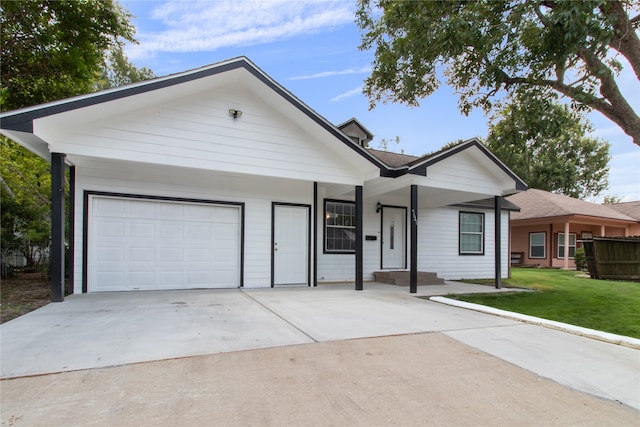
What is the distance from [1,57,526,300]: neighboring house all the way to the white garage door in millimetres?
23

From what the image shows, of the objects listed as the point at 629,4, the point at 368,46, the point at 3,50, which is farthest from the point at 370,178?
the point at 3,50

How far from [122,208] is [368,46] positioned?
8352 mm

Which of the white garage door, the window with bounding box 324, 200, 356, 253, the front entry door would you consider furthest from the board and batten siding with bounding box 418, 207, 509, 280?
the white garage door

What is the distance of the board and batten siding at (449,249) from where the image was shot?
11.7 metres

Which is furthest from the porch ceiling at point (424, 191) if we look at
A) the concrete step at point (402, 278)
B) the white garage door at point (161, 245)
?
the white garage door at point (161, 245)

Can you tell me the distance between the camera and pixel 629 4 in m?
7.76

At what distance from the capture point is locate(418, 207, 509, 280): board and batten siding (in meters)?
11.7

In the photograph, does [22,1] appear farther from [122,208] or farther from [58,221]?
[58,221]

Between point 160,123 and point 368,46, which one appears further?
point 368,46

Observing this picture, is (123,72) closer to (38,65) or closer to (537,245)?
(38,65)

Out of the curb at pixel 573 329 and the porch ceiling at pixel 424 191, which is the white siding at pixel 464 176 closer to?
the porch ceiling at pixel 424 191

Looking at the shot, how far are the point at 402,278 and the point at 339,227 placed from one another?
7.58 feet

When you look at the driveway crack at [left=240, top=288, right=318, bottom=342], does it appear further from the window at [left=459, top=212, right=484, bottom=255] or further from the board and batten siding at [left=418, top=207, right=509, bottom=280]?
the window at [left=459, top=212, right=484, bottom=255]

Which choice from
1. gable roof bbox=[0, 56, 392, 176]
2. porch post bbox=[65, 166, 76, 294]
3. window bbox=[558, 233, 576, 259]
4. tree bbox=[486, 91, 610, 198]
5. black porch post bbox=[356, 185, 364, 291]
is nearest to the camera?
gable roof bbox=[0, 56, 392, 176]
